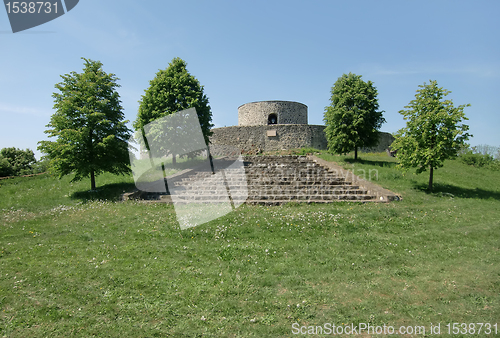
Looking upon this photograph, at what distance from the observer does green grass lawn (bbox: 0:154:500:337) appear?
4.02 m

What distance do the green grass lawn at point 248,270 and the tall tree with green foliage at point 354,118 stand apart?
8167 millimetres

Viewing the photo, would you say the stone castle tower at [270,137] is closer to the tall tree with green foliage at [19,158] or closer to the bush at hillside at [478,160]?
the bush at hillside at [478,160]

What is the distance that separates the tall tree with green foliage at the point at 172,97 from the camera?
18344mm

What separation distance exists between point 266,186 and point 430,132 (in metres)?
7.82

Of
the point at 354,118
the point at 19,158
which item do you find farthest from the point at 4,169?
the point at 354,118

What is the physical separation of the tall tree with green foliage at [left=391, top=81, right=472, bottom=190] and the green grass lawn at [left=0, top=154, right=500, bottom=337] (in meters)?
2.60

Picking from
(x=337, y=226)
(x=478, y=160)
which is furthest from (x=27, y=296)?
(x=478, y=160)

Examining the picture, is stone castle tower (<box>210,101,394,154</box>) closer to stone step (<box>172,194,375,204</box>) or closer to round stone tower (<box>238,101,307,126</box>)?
round stone tower (<box>238,101,307,126</box>)

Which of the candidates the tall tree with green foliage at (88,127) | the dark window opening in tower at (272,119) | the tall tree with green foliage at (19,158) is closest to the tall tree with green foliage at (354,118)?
the tall tree with green foliage at (88,127)

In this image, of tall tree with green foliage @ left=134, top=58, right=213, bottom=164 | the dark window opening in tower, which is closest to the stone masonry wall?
the dark window opening in tower

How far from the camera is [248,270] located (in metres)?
5.68

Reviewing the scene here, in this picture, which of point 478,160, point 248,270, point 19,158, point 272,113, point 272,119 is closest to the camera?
point 248,270

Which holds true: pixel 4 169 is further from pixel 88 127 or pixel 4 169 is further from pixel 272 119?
pixel 272 119

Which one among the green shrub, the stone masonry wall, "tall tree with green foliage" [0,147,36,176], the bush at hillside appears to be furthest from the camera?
the stone masonry wall
